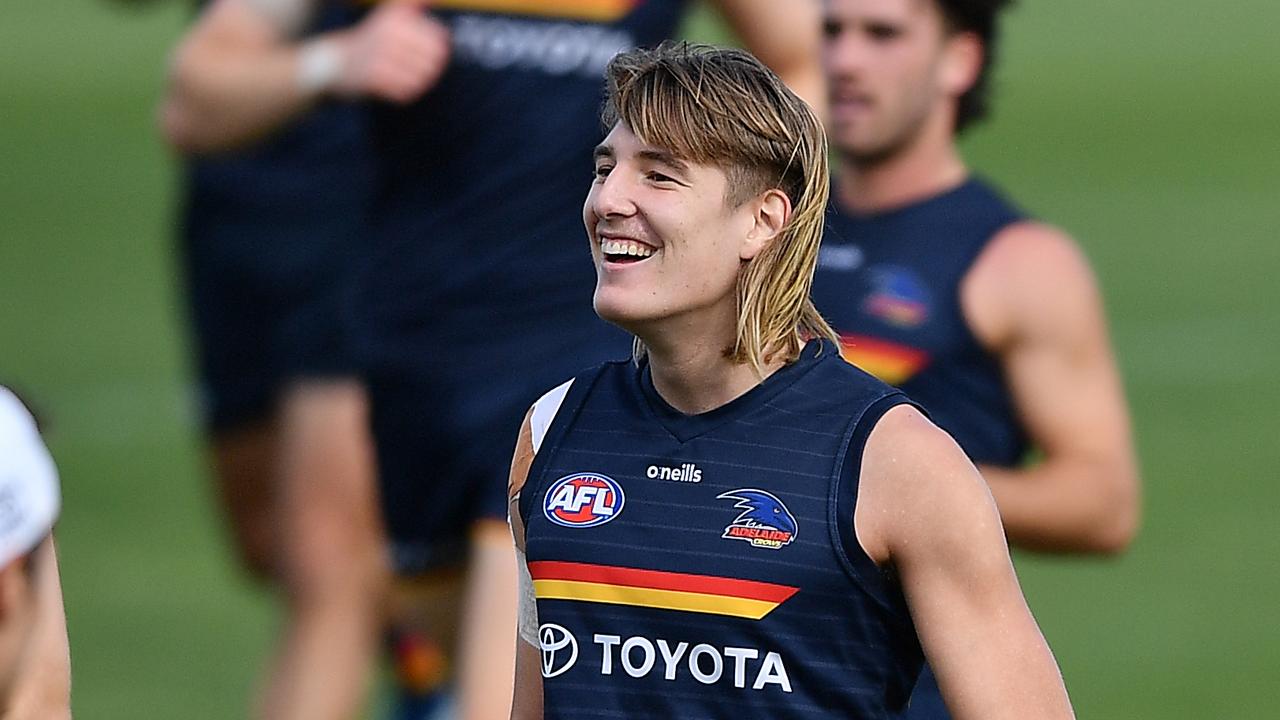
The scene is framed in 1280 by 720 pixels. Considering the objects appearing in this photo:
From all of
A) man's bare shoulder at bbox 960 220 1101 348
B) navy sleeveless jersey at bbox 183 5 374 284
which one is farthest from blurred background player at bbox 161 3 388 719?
man's bare shoulder at bbox 960 220 1101 348

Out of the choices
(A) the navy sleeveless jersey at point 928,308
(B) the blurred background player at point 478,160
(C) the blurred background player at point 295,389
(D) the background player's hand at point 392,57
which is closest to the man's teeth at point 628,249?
(A) the navy sleeveless jersey at point 928,308

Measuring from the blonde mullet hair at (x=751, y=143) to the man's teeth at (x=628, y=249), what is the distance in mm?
134

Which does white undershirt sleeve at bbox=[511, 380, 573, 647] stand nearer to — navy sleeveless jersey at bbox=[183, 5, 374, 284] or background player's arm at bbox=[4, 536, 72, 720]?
background player's arm at bbox=[4, 536, 72, 720]

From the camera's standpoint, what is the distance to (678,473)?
346 cm

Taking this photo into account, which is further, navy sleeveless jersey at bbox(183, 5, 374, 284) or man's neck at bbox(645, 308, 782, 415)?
navy sleeveless jersey at bbox(183, 5, 374, 284)

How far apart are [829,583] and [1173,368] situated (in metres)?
10.1

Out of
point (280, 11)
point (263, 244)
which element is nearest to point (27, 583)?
point (280, 11)

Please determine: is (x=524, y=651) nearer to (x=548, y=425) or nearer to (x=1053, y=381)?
(x=548, y=425)

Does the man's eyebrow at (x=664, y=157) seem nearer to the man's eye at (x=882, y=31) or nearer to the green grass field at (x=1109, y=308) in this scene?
the green grass field at (x=1109, y=308)

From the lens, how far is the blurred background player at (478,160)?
5.79m

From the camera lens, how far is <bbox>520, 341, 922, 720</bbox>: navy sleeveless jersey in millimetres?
3352

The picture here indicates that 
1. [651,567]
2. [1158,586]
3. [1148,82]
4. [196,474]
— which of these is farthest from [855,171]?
[1148,82]

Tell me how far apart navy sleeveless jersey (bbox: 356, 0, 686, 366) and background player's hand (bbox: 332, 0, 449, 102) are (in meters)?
0.14

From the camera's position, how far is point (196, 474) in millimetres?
11594
